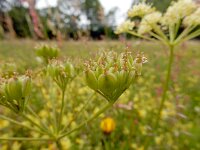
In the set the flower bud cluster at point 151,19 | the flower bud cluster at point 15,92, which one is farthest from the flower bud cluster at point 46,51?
the flower bud cluster at point 15,92

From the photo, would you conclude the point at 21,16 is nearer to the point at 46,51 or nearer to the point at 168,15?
the point at 46,51

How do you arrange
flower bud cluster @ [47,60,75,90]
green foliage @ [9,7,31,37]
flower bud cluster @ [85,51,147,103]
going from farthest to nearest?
green foliage @ [9,7,31,37] → flower bud cluster @ [47,60,75,90] → flower bud cluster @ [85,51,147,103]

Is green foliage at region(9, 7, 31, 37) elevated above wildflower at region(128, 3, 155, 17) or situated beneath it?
situated beneath

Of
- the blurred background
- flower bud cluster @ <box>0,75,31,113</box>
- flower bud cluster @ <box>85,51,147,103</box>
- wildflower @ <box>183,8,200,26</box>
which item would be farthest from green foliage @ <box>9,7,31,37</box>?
flower bud cluster @ <box>85,51,147,103</box>

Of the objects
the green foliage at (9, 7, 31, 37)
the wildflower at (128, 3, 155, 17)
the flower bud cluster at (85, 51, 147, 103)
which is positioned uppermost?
the wildflower at (128, 3, 155, 17)

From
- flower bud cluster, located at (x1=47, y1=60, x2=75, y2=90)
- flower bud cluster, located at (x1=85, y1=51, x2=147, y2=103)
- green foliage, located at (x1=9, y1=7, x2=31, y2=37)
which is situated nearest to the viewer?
flower bud cluster, located at (x1=85, y1=51, x2=147, y2=103)

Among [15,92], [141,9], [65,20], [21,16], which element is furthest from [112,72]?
[21,16]

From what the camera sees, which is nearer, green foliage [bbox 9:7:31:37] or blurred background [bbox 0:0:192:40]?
blurred background [bbox 0:0:192:40]

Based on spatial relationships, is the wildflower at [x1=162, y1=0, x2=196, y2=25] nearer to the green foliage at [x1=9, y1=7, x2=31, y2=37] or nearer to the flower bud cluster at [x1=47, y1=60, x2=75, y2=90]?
the flower bud cluster at [x1=47, y1=60, x2=75, y2=90]
